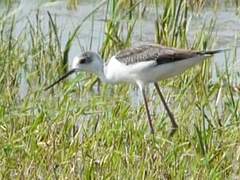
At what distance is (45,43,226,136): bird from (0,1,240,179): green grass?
A: 0.12 m

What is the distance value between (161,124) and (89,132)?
461 mm

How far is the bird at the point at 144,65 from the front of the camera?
594 cm

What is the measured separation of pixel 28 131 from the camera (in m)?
5.29

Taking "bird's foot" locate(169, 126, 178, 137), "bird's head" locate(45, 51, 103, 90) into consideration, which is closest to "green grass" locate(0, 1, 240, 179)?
"bird's foot" locate(169, 126, 178, 137)

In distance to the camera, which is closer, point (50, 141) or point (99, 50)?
point (50, 141)

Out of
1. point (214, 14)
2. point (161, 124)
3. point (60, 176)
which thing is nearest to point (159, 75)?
point (161, 124)

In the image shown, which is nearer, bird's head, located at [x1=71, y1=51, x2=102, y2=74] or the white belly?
the white belly

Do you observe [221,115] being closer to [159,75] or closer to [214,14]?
[159,75]

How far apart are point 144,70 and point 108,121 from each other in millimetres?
641

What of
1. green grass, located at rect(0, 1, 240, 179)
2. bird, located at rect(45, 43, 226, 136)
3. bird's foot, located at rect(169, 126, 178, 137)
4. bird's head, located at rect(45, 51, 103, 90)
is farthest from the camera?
bird's head, located at rect(45, 51, 103, 90)

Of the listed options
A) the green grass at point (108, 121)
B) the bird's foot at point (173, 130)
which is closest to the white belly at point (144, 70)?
the green grass at point (108, 121)

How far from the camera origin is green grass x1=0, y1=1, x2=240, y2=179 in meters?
4.99

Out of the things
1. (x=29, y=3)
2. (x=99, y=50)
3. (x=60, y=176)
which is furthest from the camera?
(x=29, y=3)

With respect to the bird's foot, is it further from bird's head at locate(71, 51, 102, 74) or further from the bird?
bird's head at locate(71, 51, 102, 74)
